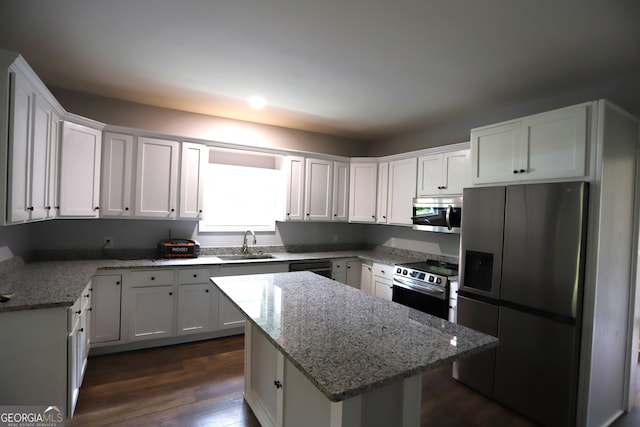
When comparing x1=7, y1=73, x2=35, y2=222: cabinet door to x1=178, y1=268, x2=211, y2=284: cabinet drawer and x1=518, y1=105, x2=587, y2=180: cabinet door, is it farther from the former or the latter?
x1=518, y1=105, x2=587, y2=180: cabinet door

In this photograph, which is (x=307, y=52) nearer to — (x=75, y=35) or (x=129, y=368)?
(x=75, y=35)

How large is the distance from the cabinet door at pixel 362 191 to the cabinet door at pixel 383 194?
0.21 ft

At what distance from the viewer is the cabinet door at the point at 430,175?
142 inches

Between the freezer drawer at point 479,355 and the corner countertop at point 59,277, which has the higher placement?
the corner countertop at point 59,277

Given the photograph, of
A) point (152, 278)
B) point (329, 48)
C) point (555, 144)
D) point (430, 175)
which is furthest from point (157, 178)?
point (555, 144)

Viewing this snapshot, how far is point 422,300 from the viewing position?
3293mm

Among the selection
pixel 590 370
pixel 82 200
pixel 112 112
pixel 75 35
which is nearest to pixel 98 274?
pixel 82 200

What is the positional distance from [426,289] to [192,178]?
2854 mm

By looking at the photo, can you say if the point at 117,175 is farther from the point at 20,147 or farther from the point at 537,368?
the point at 537,368

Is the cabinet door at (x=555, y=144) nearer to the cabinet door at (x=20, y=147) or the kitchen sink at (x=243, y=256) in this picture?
the kitchen sink at (x=243, y=256)

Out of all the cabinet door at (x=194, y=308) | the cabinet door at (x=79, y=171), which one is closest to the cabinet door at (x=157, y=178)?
the cabinet door at (x=79, y=171)

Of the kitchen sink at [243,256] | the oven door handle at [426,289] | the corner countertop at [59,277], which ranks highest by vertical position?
the corner countertop at [59,277]

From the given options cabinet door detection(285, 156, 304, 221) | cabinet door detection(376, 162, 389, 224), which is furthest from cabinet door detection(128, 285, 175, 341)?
cabinet door detection(376, 162, 389, 224)

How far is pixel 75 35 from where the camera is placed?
2160 mm
